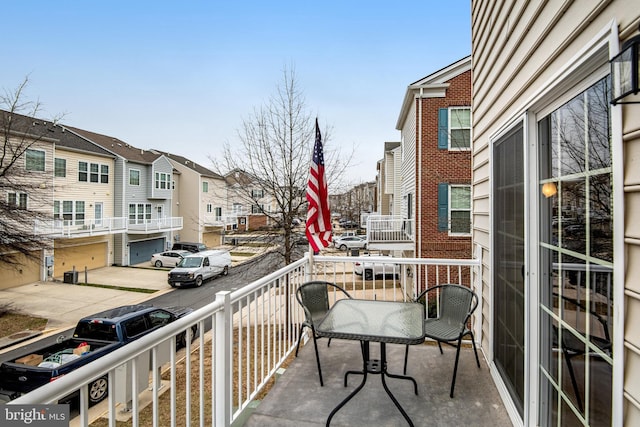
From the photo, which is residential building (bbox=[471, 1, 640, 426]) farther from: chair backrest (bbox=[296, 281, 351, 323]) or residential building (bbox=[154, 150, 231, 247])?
residential building (bbox=[154, 150, 231, 247])

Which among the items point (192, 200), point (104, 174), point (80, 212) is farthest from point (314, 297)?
point (192, 200)

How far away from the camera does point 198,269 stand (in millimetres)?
15562

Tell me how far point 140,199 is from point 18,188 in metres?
10.1

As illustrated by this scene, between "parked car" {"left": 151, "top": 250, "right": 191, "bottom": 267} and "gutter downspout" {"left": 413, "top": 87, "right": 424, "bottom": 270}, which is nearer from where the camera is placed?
"gutter downspout" {"left": 413, "top": 87, "right": 424, "bottom": 270}

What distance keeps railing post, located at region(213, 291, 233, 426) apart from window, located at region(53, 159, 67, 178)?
730 inches

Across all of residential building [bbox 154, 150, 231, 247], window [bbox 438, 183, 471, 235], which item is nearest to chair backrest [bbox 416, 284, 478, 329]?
window [bbox 438, 183, 471, 235]

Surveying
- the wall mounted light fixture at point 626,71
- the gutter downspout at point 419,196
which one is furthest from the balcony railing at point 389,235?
the wall mounted light fixture at point 626,71

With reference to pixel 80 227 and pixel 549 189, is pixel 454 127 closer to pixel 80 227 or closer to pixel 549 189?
pixel 549 189

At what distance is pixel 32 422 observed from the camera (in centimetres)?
109

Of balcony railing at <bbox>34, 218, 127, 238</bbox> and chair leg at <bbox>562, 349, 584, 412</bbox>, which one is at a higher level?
balcony railing at <bbox>34, 218, 127, 238</bbox>

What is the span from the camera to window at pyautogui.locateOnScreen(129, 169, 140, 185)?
20.8 metres

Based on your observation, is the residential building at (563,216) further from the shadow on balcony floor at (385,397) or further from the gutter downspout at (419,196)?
the gutter downspout at (419,196)

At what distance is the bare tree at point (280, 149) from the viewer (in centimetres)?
888

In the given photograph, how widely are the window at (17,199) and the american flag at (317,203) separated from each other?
41.0 feet
